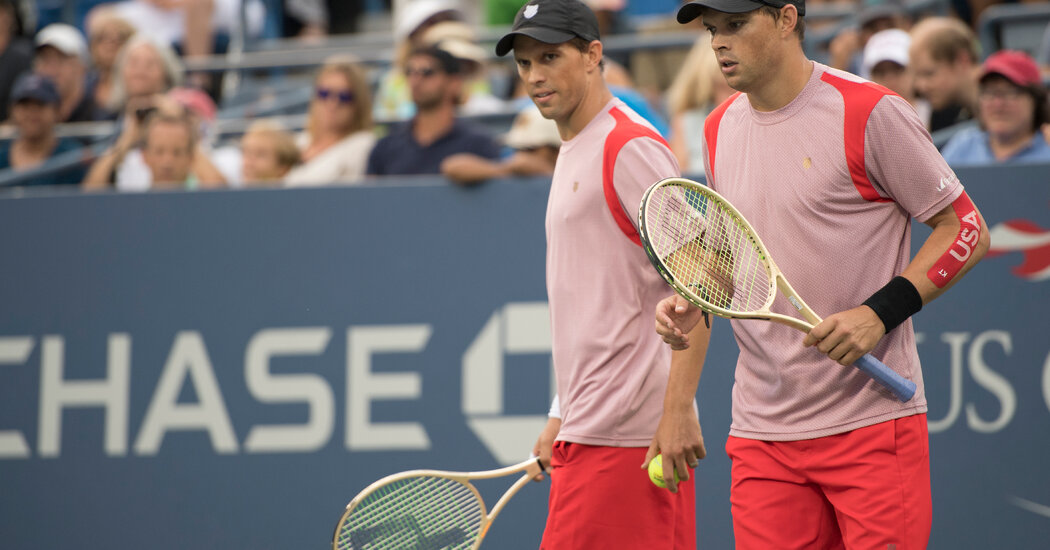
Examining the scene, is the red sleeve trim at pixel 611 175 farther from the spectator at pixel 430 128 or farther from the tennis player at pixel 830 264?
the spectator at pixel 430 128

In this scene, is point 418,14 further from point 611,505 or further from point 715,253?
point 715,253

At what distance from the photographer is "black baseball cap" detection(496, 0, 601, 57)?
138 inches

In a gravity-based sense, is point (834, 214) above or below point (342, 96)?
below

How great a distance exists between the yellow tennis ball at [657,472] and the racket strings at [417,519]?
27.7 inches

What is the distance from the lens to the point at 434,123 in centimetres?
633

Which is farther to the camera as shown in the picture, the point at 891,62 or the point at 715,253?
the point at 891,62

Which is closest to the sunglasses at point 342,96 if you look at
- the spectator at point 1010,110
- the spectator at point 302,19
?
the spectator at point 1010,110

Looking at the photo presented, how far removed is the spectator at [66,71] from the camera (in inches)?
364

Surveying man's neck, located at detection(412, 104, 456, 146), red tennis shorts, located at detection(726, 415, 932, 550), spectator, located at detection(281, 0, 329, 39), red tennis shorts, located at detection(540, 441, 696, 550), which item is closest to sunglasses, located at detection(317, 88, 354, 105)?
man's neck, located at detection(412, 104, 456, 146)

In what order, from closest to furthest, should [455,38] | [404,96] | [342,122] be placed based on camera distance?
[342,122] → [455,38] → [404,96]

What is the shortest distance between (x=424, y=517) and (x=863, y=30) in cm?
477

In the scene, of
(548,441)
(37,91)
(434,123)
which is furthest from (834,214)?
(37,91)

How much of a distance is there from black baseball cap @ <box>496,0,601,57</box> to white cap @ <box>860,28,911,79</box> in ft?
10.8

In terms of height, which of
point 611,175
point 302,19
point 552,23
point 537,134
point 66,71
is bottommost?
point 611,175
